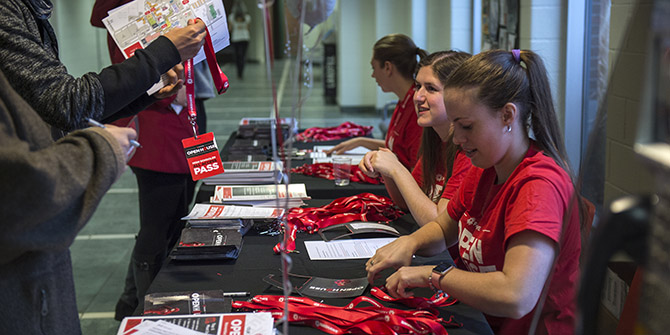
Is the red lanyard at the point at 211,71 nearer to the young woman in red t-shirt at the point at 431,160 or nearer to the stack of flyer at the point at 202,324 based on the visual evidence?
the young woman in red t-shirt at the point at 431,160

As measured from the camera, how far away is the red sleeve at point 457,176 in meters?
2.10

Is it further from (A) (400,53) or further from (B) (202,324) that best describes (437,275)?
(A) (400,53)

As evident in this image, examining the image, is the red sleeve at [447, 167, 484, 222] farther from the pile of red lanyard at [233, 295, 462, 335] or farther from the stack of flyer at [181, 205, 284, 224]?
the stack of flyer at [181, 205, 284, 224]

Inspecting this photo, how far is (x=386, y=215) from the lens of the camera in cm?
223

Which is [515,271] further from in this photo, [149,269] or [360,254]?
[149,269]

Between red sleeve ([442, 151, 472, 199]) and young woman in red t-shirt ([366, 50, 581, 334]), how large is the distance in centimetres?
34

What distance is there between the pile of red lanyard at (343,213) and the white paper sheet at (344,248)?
129 mm

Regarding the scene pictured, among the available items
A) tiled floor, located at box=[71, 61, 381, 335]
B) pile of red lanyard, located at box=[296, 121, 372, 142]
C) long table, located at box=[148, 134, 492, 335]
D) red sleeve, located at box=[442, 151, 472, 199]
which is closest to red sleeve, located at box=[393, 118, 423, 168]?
tiled floor, located at box=[71, 61, 381, 335]

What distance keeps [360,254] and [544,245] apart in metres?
0.64

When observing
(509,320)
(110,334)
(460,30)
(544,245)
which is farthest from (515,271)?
(460,30)

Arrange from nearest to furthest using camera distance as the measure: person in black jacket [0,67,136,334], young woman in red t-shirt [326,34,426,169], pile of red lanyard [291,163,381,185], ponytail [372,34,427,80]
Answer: person in black jacket [0,67,136,334], pile of red lanyard [291,163,381,185], young woman in red t-shirt [326,34,426,169], ponytail [372,34,427,80]

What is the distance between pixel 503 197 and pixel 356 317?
43 centimetres

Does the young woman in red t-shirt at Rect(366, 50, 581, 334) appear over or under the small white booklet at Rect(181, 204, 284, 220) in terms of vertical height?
over

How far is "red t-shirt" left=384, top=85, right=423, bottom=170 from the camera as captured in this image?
2838 millimetres
